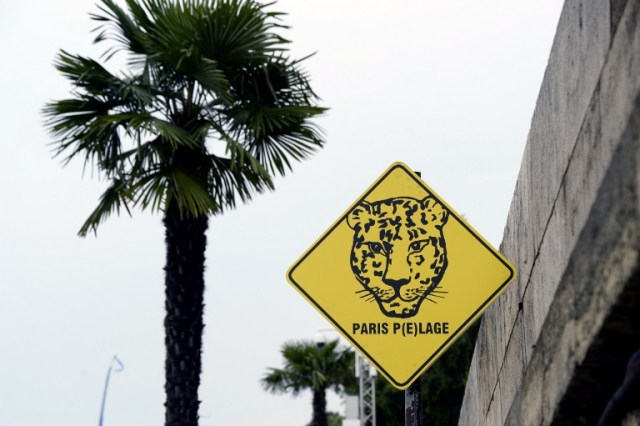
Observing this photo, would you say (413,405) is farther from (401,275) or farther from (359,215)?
(359,215)

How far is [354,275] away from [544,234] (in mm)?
852

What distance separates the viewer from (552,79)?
4477 millimetres

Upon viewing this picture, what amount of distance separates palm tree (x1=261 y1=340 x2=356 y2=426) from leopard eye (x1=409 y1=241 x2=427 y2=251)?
25.1 m

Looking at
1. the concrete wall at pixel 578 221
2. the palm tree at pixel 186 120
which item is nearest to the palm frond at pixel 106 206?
the palm tree at pixel 186 120

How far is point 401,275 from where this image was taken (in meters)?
4.69

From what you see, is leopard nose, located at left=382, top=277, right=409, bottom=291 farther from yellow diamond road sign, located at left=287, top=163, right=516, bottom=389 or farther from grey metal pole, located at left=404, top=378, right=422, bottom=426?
grey metal pole, located at left=404, top=378, right=422, bottom=426

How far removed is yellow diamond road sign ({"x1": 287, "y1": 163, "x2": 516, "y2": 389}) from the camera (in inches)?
185

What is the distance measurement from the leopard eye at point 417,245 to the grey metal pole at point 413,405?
0.58m

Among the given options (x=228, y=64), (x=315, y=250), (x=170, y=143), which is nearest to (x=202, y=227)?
(x=170, y=143)

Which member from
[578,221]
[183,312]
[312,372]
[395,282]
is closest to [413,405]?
[395,282]

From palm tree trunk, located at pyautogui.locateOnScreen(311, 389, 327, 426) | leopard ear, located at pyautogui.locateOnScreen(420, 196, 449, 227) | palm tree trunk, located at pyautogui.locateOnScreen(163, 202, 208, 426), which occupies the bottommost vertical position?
leopard ear, located at pyautogui.locateOnScreen(420, 196, 449, 227)

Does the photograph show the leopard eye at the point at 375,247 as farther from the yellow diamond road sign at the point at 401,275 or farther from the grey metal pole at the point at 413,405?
the grey metal pole at the point at 413,405

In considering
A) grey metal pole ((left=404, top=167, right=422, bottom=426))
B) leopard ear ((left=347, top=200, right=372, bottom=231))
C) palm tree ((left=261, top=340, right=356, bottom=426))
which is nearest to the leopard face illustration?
leopard ear ((left=347, top=200, right=372, bottom=231))

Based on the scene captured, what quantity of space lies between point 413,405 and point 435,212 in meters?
0.87
